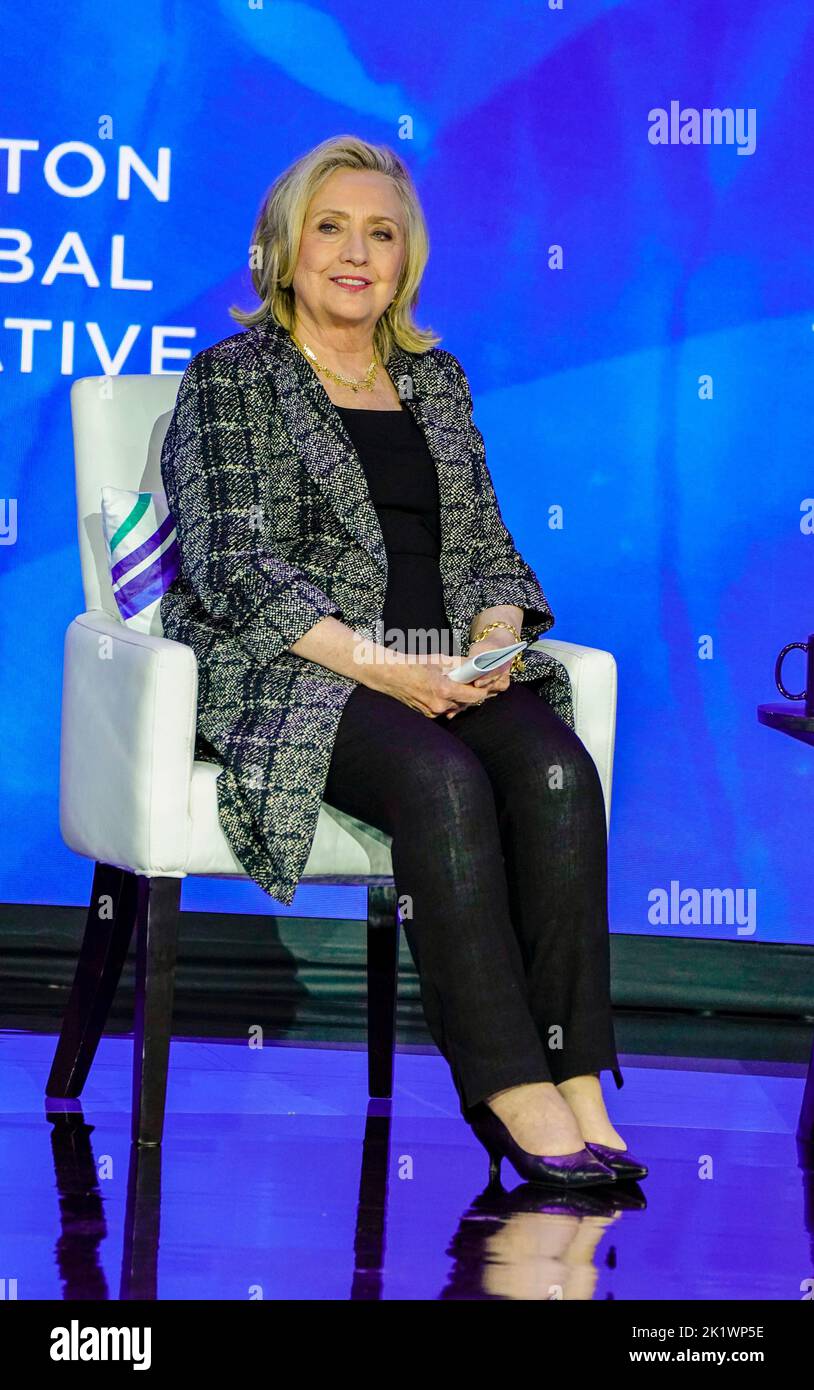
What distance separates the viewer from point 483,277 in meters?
3.55

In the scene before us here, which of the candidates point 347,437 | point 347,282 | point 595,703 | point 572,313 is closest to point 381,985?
point 595,703

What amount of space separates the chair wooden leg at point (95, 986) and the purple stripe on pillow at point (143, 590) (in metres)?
0.39

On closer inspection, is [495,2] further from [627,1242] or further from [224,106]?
[627,1242]

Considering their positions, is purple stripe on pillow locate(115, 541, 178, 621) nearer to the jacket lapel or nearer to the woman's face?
the jacket lapel

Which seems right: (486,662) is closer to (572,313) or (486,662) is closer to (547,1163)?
(547,1163)

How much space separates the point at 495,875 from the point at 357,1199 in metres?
0.41

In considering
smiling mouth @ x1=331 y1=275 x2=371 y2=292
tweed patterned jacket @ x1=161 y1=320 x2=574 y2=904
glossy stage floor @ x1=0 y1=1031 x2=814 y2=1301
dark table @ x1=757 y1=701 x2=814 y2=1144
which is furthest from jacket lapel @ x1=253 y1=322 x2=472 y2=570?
glossy stage floor @ x1=0 y1=1031 x2=814 y2=1301

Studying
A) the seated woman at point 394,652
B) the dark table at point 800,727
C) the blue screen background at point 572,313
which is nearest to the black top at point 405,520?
the seated woman at point 394,652

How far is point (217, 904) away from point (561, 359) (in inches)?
51.1

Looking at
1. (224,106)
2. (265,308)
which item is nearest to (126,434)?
(265,308)

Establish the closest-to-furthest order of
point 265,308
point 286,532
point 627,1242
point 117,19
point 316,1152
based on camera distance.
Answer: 1. point 627,1242
2. point 316,1152
3. point 286,532
4. point 265,308
5. point 117,19

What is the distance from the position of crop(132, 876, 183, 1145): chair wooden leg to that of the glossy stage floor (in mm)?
46

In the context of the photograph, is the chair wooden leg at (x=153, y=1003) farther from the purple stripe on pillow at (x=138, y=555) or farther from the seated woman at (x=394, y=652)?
the purple stripe on pillow at (x=138, y=555)

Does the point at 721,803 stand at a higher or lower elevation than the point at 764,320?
lower
